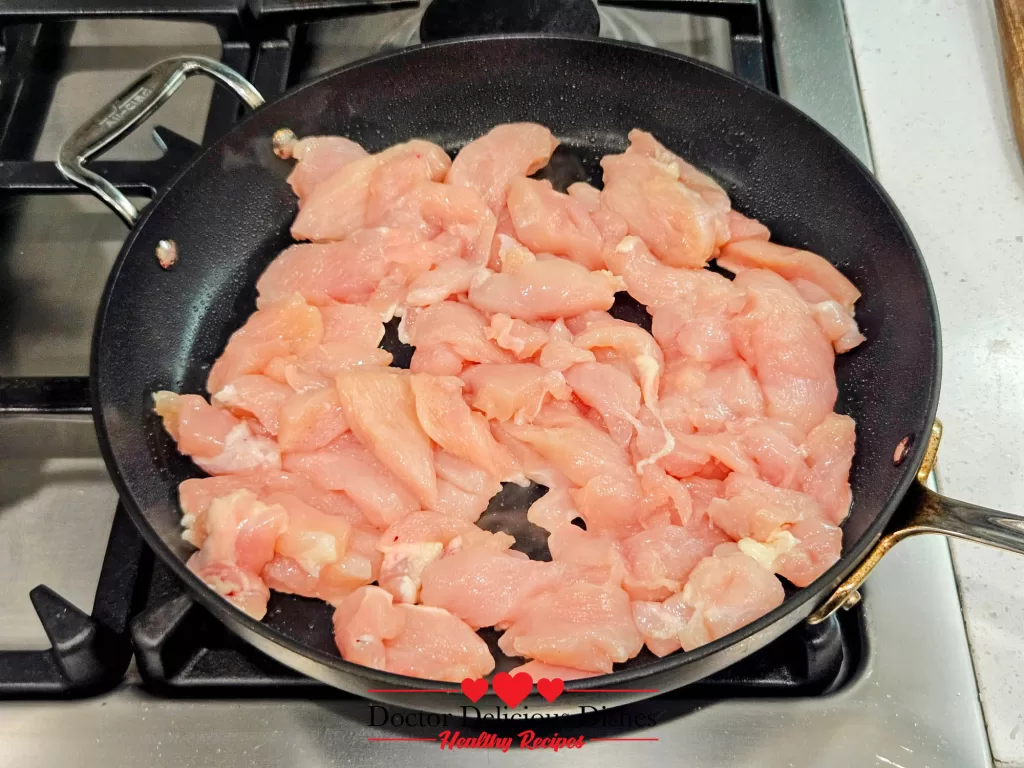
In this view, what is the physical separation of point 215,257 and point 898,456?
59.4 inches

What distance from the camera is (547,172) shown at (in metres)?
2.05

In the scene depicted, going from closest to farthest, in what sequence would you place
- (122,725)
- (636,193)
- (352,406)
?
1. (122,725)
2. (352,406)
3. (636,193)

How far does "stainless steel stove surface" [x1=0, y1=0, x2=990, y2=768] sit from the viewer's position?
1313 mm

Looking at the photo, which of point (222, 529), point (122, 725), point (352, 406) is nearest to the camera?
point (122, 725)

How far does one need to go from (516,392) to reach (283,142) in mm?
878

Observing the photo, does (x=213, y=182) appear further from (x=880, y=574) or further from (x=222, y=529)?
(x=880, y=574)

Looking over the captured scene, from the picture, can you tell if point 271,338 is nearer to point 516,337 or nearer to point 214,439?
point 214,439

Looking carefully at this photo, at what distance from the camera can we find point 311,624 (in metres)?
1.47

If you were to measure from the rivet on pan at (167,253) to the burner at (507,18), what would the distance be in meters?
0.81

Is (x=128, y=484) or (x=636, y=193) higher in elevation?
(x=636, y=193)

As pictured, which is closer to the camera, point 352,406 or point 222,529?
point 222,529

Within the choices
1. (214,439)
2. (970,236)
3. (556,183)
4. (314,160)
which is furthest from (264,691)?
(970,236)

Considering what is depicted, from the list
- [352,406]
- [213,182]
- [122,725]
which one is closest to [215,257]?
[213,182]

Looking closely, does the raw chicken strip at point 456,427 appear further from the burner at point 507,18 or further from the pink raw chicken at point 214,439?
the burner at point 507,18
